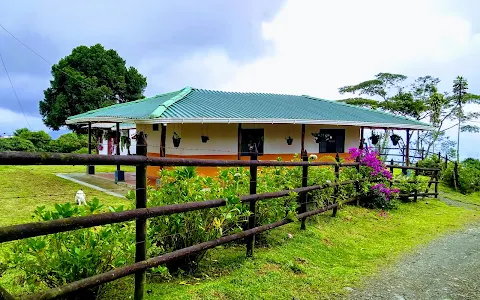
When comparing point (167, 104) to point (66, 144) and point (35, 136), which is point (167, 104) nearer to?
point (66, 144)

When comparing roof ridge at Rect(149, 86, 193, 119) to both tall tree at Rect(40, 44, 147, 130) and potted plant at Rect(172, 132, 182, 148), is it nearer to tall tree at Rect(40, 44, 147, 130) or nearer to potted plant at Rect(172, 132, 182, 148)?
potted plant at Rect(172, 132, 182, 148)

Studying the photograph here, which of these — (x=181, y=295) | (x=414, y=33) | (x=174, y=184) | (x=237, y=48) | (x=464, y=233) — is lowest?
(x=464, y=233)

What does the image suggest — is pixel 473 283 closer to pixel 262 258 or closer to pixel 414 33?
pixel 262 258

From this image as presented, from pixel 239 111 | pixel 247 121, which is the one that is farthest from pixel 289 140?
pixel 247 121

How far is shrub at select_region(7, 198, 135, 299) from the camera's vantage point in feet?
9.09

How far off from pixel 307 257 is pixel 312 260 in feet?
0.27

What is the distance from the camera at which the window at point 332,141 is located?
1747cm

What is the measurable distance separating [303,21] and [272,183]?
11.7m

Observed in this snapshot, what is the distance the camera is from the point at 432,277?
15.8ft

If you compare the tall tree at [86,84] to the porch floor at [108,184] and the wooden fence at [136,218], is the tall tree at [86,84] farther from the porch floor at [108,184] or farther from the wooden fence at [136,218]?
the wooden fence at [136,218]

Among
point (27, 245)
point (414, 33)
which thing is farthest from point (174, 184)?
point (414, 33)

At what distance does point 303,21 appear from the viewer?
50.7 feet

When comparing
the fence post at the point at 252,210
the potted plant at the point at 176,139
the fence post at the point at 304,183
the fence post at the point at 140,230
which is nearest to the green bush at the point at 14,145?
the potted plant at the point at 176,139

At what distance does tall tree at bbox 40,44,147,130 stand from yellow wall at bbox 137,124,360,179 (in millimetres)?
15233
